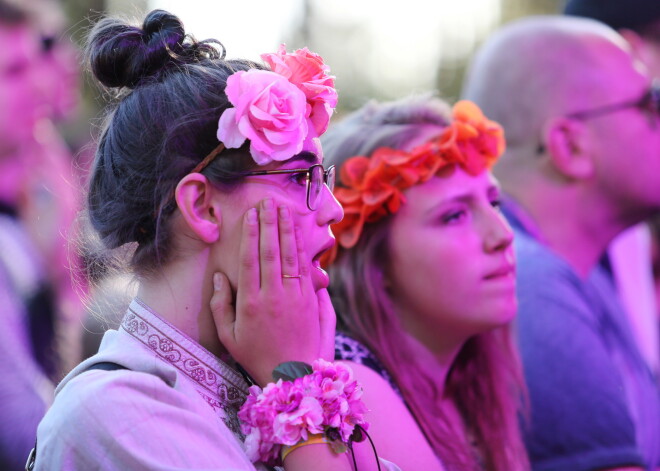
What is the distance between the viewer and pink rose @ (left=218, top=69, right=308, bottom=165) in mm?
2211

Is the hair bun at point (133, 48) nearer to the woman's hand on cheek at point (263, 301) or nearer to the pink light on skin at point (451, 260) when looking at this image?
the woman's hand on cheek at point (263, 301)

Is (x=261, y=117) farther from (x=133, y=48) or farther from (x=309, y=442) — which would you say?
(x=309, y=442)

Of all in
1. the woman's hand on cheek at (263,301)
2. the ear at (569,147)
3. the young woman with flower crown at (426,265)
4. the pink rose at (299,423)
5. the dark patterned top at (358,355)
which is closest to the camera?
the pink rose at (299,423)

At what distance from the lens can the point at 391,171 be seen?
3.17 m

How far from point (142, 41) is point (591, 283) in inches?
118

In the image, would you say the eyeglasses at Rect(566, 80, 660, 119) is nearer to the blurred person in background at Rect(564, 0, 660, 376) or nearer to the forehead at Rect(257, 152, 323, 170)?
the blurred person in background at Rect(564, 0, 660, 376)

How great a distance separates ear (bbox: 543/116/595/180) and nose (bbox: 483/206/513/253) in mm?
1250

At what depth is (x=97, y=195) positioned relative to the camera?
7.82 ft

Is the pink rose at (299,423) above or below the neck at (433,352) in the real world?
above

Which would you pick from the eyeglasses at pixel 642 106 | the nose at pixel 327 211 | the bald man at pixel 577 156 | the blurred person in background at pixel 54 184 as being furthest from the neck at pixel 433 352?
the eyeglasses at pixel 642 106

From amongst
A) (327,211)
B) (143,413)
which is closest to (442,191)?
(327,211)

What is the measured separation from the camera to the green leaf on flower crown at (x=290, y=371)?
2225mm

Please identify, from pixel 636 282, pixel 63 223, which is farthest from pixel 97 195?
pixel 636 282

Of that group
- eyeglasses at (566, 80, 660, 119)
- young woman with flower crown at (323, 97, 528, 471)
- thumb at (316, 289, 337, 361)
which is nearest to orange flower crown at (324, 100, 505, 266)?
young woman with flower crown at (323, 97, 528, 471)
